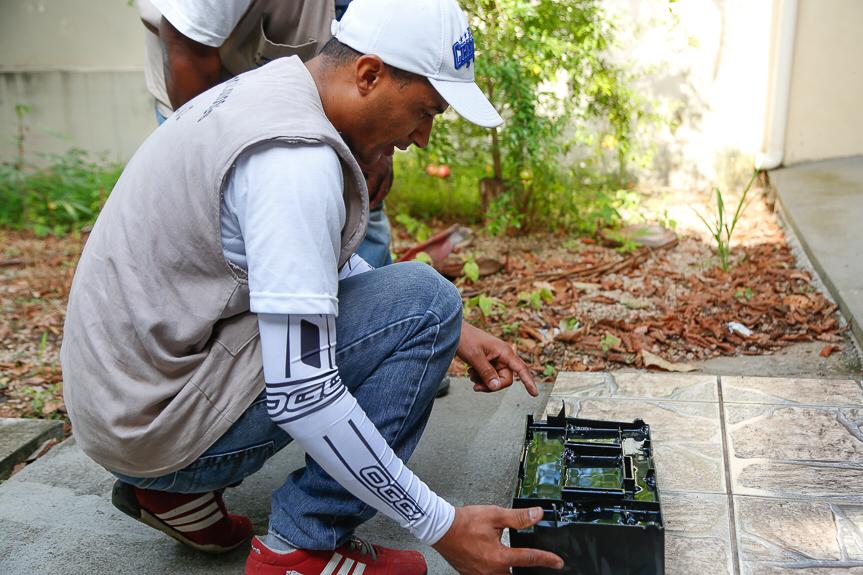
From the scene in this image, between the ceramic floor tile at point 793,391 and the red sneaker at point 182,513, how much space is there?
1714 millimetres

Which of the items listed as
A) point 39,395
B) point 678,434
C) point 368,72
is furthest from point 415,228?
point 368,72

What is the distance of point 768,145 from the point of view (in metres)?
5.81

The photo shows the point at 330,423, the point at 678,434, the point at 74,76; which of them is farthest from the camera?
the point at 74,76

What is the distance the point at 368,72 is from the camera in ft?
5.74

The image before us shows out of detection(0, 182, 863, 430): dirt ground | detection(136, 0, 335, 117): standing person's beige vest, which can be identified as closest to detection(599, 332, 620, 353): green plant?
detection(0, 182, 863, 430): dirt ground

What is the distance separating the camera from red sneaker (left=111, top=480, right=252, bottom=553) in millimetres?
2078

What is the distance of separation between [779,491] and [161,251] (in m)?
1.70

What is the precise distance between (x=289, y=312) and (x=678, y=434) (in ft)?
5.24

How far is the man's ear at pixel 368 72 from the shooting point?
1727mm

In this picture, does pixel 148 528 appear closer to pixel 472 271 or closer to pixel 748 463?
pixel 748 463

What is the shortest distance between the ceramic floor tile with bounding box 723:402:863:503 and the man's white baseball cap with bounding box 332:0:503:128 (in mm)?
1327

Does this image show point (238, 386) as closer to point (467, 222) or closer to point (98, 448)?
point (98, 448)

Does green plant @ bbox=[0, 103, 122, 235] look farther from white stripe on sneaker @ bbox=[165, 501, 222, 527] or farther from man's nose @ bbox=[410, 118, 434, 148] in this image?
man's nose @ bbox=[410, 118, 434, 148]

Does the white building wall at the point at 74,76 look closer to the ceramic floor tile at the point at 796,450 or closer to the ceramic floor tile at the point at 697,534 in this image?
the ceramic floor tile at the point at 796,450
